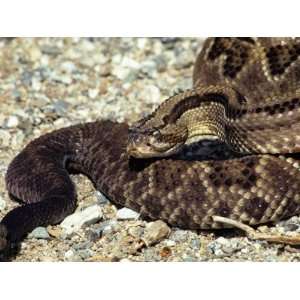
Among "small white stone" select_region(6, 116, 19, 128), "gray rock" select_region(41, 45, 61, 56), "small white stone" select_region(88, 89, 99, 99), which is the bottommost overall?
"small white stone" select_region(6, 116, 19, 128)

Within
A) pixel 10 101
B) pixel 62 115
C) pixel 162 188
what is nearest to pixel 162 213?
pixel 162 188

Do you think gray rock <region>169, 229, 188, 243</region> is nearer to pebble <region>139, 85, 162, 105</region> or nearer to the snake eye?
the snake eye

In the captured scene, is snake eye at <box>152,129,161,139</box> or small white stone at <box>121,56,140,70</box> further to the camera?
small white stone at <box>121,56,140,70</box>

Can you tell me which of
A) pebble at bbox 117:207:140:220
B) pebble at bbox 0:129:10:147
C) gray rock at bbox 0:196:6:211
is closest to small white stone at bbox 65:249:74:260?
pebble at bbox 117:207:140:220

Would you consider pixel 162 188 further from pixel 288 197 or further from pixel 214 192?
pixel 288 197

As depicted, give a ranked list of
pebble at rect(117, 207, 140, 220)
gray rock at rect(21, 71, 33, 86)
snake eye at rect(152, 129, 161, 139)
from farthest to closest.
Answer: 1. gray rock at rect(21, 71, 33, 86)
2. snake eye at rect(152, 129, 161, 139)
3. pebble at rect(117, 207, 140, 220)

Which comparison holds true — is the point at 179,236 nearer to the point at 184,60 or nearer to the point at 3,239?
the point at 3,239

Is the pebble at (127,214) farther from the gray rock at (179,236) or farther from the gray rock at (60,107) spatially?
the gray rock at (60,107)
